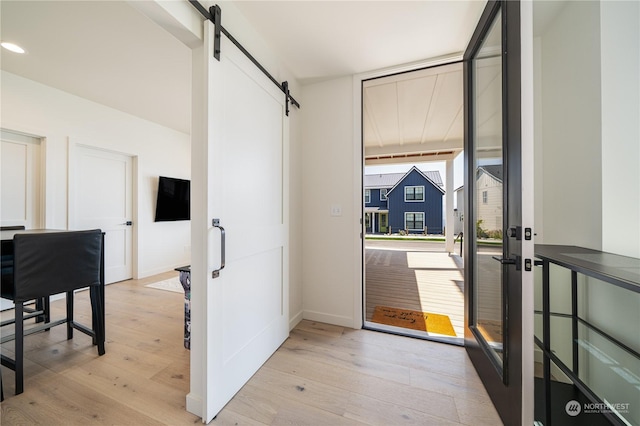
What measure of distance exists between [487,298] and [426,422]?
0.82 meters

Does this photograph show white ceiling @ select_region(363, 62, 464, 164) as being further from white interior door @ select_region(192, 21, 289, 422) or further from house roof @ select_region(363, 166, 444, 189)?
house roof @ select_region(363, 166, 444, 189)

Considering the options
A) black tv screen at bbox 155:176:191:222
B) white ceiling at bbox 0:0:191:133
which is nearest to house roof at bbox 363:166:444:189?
black tv screen at bbox 155:176:191:222

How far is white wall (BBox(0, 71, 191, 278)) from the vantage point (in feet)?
9.14

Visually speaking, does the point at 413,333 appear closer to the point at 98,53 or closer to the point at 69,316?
the point at 69,316

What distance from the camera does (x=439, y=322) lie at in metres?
2.43

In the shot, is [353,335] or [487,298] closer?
[487,298]

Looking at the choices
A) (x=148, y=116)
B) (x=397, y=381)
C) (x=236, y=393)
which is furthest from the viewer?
(x=148, y=116)

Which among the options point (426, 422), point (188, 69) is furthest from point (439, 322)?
point (188, 69)

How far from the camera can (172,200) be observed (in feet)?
14.6

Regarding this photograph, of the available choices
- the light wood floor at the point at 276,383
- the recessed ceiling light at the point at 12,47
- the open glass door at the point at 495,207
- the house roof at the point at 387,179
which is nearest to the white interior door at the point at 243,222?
the light wood floor at the point at 276,383

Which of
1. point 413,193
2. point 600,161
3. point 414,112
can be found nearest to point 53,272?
point 600,161

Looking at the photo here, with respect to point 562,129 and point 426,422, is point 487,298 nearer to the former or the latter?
point 426,422

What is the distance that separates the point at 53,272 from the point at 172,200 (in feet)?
9.72

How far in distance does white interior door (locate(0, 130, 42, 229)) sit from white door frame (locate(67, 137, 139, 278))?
27cm
